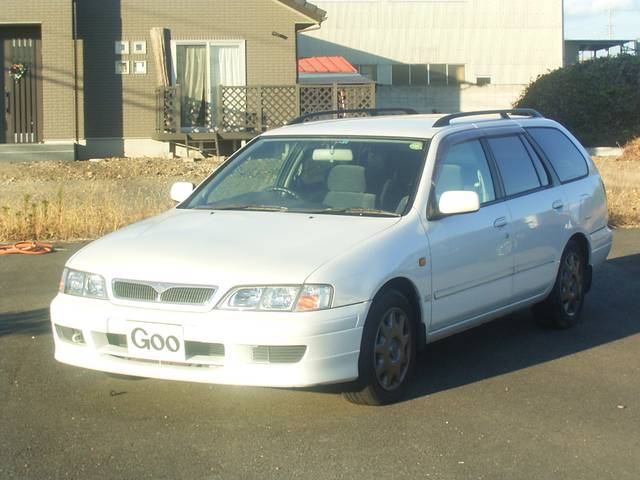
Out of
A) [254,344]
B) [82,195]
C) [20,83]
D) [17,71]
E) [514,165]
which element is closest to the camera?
[254,344]

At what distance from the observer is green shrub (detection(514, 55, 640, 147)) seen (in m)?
28.3

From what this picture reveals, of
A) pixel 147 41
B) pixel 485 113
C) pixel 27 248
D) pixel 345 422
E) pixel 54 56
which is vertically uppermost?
pixel 147 41

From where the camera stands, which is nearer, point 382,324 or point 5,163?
point 382,324

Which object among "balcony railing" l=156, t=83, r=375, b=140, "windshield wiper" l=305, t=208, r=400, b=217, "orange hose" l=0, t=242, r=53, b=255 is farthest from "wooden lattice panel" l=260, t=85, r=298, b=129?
"windshield wiper" l=305, t=208, r=400, b=217

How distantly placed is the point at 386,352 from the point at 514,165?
2281mm

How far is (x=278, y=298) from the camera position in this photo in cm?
535

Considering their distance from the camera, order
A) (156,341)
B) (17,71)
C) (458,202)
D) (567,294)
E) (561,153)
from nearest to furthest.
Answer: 1. (156,341)
2. (458,202)
3. (567,294)
4. (561,153)
5. (17,71)

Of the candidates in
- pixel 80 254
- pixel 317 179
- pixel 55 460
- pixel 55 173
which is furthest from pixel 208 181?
pixel 55 173

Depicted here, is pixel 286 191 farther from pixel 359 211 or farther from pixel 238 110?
pixel 238 110

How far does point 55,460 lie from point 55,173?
47.6ft

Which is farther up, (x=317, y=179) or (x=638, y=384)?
(x=317, y=179)

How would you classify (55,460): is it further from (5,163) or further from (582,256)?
(5,163)

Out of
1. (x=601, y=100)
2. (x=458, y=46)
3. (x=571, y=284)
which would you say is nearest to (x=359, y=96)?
(x=601, y=100)

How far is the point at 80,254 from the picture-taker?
601 centimetres
